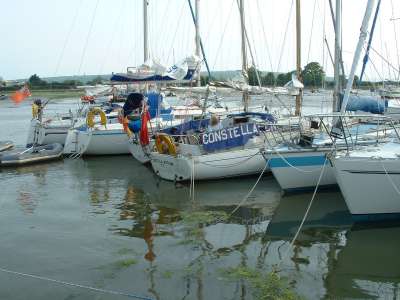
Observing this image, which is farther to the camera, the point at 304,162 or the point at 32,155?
the point at 32,155

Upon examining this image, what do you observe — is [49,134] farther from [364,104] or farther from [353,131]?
[353,131]

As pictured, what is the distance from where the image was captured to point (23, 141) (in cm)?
2711

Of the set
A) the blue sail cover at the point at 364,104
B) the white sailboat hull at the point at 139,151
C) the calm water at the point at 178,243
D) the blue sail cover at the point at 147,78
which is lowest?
the calm water at the point at 178,243

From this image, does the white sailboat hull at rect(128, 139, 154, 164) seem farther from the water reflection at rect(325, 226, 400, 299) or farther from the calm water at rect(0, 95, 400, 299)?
the water reflection at rect(325, 226, 400, 299)

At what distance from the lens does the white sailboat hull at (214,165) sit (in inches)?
544

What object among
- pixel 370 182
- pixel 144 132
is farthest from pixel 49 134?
pixel 370 182

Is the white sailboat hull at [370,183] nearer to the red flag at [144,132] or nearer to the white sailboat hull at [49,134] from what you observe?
the red flag at [144,132]

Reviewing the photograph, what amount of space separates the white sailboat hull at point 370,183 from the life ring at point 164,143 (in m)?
5.69

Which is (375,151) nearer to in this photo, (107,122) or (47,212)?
(47,212)

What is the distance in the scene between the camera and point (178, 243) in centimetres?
911

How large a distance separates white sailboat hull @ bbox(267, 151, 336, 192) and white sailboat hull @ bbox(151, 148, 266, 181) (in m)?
1.90

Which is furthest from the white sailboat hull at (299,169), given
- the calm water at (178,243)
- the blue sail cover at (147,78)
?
the blue sail cover at (147,78)

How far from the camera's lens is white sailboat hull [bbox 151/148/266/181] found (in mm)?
13828

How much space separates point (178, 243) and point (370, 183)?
3.84 meters
